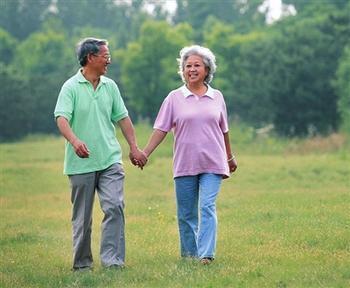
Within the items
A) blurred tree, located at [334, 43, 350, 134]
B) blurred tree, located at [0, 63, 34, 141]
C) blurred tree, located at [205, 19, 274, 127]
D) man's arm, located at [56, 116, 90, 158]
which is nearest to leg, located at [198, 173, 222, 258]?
man's arm, located at [56, 116, 90, 158]

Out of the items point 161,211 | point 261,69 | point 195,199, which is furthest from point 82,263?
point 261,69

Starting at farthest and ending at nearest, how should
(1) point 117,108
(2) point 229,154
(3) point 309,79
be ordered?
(3) point 309,79
(2) point 229,154
(1) point 117,108

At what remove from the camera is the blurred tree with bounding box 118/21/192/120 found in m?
77.3

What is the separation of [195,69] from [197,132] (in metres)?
0.58

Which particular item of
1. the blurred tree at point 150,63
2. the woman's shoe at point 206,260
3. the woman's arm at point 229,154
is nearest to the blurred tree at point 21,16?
the blurred tree at point 150,63

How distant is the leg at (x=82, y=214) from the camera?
926 centimetres

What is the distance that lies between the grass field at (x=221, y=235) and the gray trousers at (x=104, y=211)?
0.22m

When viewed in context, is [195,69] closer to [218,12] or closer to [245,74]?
[245,74]

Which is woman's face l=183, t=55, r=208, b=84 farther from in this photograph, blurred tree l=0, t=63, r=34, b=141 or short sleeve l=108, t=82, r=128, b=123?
blurred tree l=0, t=63, r=34, b=141

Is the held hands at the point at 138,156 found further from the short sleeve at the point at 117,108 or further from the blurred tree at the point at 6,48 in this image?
the blurred tree at the point at 6,48

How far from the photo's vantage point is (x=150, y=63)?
257 feet

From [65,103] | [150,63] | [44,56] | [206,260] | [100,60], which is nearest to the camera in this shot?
[206,260]

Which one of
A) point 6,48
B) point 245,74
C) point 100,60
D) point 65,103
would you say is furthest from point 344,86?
point 6,48

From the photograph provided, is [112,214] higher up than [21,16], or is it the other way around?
Answer: [21,16]
